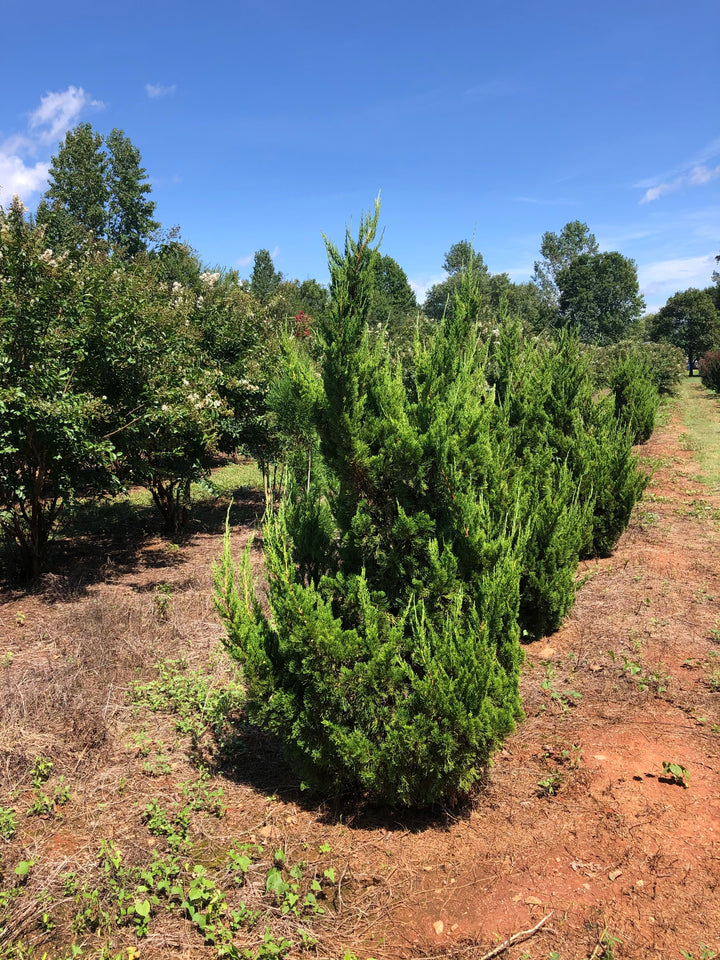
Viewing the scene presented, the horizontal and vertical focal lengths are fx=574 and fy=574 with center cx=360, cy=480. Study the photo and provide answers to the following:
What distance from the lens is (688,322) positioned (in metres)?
44.9

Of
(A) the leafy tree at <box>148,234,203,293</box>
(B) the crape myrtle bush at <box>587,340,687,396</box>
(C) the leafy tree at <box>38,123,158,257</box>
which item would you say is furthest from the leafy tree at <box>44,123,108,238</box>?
(B) the crape myrtle bush at <box>587,340,687,396</box>

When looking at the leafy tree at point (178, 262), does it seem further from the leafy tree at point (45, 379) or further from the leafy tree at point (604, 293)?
the leafy tree at point (604, 293)

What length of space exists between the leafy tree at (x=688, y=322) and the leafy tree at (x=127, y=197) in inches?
1556

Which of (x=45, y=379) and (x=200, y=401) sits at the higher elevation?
(x=45, y=379)

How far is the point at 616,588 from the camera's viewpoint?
6590 mm

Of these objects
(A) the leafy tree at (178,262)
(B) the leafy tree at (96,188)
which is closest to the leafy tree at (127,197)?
(B) the leafy tree at (96,188)

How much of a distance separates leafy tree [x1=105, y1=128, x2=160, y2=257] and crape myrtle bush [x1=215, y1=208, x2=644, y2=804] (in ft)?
141

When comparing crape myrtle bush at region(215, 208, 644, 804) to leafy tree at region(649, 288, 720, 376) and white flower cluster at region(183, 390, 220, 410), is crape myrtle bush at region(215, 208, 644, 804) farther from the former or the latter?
leafy tree at region(649, 288, 720, 376)

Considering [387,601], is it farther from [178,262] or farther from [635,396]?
[178,262]

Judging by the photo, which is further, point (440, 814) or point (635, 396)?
point (635, 396)

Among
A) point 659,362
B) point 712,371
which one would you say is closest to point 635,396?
point 659,362

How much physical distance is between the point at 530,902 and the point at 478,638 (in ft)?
4.17

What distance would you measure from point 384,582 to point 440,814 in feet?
4.73

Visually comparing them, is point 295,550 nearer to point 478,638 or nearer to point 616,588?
point 478,638
